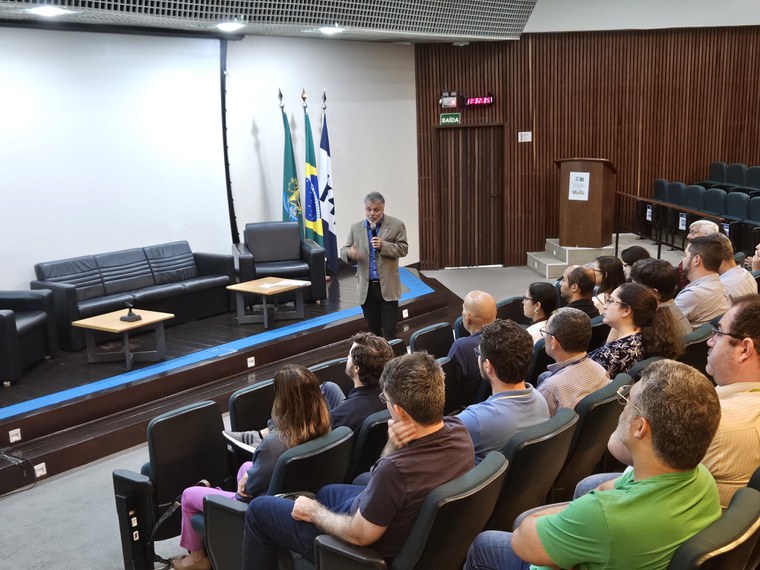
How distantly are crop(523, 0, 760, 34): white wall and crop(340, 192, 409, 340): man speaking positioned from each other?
5542 mm

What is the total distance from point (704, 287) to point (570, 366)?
5.58ft

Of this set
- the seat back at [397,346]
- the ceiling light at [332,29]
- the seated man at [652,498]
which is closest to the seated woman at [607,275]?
the seat back at [397,346]

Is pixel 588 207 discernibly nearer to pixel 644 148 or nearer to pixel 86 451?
pixel 644 148

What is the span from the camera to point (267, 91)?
355 inches

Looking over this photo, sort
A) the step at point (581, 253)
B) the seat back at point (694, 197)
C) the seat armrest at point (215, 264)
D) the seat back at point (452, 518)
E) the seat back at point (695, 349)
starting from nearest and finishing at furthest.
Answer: the seat back at point (452, 518), the seat back at point (695, 349), the seat armrest at point (215, 264), the seat back at point (694, 197), the step at point (581, 253)

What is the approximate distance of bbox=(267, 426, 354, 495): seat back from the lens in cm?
280

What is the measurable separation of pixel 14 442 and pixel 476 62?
7.78m

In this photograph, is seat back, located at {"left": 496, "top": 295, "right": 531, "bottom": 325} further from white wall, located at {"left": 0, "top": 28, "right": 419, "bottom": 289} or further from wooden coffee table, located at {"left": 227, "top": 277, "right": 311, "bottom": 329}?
white wall, located at {"left": 0, "top": 28, "right": 419, "bottom": 289}

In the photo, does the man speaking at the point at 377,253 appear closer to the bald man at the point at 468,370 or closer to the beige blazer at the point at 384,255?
the beige blazer at the point at 384,255

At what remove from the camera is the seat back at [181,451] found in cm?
336

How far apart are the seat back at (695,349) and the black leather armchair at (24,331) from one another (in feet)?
15.6

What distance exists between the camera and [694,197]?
984 centimetres

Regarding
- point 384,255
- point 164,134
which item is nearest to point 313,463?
point 384,255

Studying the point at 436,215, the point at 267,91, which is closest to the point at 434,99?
the point at 436,215
